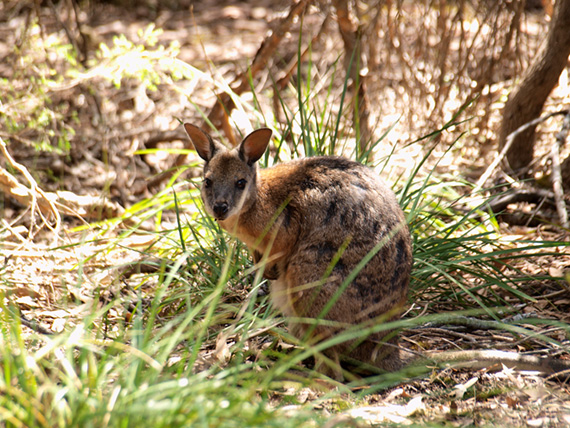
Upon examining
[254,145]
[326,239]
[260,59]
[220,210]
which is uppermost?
[260,59]

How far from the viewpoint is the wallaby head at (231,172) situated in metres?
4.19

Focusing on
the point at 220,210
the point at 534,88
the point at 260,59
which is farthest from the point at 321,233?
the point at 534,88

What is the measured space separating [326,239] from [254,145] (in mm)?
949

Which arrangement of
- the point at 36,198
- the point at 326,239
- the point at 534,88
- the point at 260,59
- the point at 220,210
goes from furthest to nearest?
the point at 260,59 < the point at 534,88 < the point at 36,198 < the point at 220,210 < the point at 326,239

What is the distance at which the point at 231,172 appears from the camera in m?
4.32

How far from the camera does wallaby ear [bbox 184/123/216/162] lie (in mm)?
4438

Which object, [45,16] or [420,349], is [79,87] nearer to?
[45,16]

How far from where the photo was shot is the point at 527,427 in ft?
9.93

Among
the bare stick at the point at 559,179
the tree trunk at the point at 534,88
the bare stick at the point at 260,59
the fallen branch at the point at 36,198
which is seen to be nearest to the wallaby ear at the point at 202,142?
the fallen branch at the point at 36,198

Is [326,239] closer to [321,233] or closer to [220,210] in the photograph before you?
Result: [321,233]

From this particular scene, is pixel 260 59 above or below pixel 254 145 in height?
above

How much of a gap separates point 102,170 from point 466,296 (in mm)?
5412

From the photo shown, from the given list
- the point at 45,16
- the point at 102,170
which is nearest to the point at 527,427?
the point at 102,170

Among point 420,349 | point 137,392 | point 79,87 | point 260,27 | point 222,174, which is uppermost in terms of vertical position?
point 260,27
